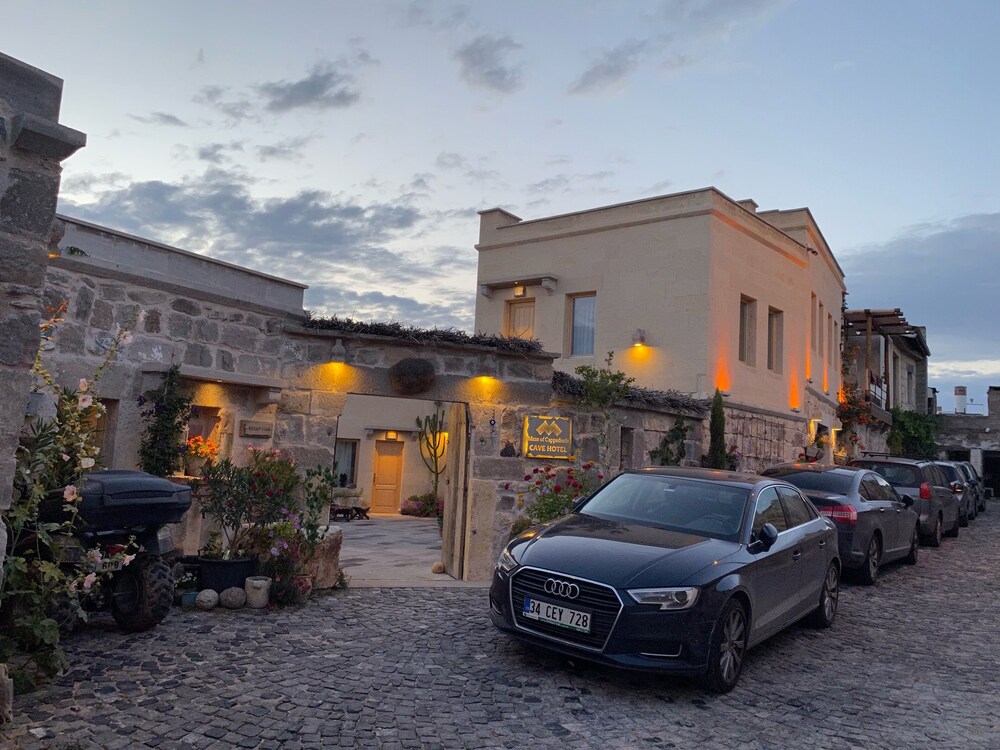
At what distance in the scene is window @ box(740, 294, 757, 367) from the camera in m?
16.8

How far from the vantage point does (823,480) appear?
392 inches

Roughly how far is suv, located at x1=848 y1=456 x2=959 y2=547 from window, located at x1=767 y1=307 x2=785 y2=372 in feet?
13.9

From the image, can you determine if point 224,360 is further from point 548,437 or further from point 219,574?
point 548,437

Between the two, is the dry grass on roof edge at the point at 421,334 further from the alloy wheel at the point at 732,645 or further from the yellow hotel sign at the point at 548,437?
the alloy wheel at the point at 732,645

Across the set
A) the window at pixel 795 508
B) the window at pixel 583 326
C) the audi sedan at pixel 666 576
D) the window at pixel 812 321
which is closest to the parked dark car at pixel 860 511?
the window at pixel 795 508

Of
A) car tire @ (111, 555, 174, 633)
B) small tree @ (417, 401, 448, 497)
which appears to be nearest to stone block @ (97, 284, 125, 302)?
car tire @ (111, 555, 174, 633)

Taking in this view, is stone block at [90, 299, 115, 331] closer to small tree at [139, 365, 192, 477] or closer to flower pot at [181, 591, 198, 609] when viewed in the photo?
Answer: small tree at [139, 365, 192, 477]

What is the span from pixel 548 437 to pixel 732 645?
4.45m

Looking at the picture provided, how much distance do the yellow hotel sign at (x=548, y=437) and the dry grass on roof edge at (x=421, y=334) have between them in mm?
891

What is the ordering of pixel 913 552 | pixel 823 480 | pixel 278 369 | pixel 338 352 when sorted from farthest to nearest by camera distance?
1. pixel 913 552
2. pixel 823 480
3. pixel 338 352
4. pixel 278 369

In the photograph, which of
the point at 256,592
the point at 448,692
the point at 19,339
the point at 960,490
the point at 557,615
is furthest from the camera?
the point at 960,490

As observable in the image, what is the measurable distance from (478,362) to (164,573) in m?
4.54

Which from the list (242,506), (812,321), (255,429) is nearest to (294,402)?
(255,429)

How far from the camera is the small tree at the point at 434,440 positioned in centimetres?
2047
